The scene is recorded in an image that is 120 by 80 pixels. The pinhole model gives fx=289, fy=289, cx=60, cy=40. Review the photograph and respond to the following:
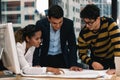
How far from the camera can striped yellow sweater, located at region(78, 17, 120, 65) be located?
238 cm

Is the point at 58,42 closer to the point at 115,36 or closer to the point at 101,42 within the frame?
the point at 101,42

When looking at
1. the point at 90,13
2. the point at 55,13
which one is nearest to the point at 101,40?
the point at 90,13

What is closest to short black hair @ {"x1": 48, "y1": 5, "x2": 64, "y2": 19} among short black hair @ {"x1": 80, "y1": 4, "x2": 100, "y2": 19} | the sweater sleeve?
short black hair @ {"x1": 80, "y1": 4, "x2": 100, "y2": 19}

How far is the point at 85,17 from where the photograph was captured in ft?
7.21

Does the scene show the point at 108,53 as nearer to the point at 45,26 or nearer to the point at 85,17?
the point at 85,17

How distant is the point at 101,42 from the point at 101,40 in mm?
17

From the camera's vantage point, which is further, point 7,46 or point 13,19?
point 13,19

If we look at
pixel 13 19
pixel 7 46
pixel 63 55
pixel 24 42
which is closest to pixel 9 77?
pixel 7 46

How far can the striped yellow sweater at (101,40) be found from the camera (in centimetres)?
238

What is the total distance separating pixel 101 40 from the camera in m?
2.41

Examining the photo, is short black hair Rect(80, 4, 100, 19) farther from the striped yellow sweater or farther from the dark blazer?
the dark blazer

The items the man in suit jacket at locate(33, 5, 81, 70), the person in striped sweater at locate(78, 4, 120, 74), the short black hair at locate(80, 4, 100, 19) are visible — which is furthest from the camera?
the man in suit jacket at locate(33, 5, 81, 70)

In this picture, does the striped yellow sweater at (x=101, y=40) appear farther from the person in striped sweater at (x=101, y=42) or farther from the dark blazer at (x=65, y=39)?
the dark blazer at (x=65, y=39)

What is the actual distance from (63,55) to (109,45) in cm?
45
